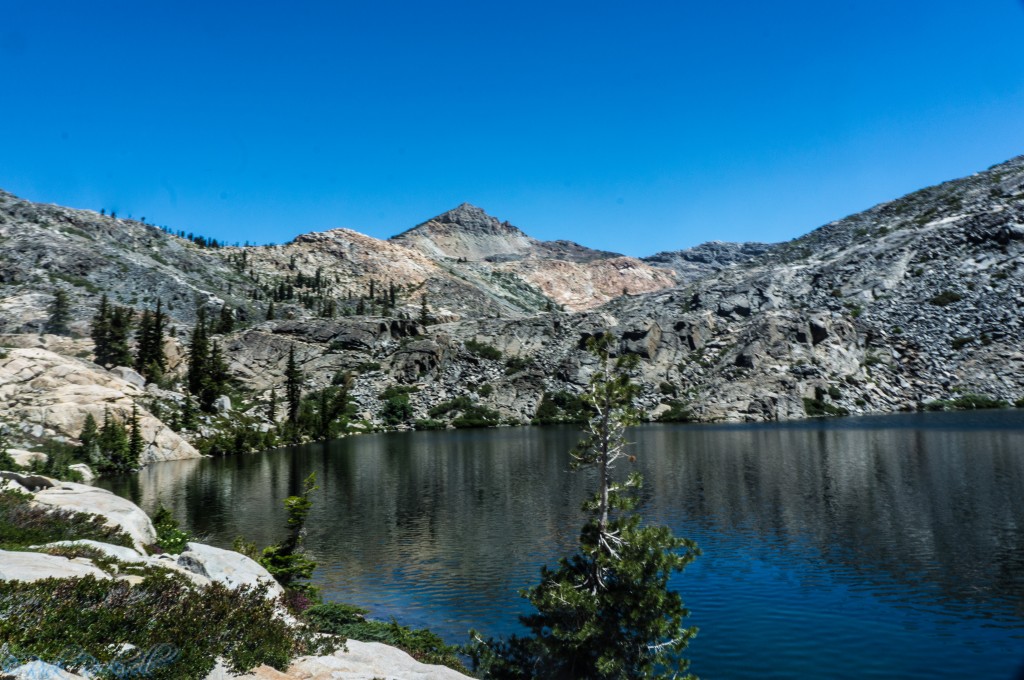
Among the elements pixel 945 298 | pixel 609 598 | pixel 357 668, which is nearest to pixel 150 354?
pixel 357 668

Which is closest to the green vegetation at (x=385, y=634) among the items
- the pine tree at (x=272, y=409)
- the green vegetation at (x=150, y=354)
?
the green vegetation at (x=150, y=354)

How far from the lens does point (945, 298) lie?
175000 mm

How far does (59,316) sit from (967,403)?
24051 cm

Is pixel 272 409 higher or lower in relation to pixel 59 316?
lower

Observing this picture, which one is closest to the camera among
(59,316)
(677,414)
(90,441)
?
(90,441)

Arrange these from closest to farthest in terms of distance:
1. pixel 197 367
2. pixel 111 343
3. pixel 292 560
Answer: pixel 292 560 → pixel 111 343 → pixel 197 367

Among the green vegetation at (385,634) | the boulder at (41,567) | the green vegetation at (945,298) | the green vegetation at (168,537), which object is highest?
the green vegetation at (945,298)

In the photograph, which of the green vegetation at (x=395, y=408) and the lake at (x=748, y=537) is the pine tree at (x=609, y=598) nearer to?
the lake at (x=748, y=537)

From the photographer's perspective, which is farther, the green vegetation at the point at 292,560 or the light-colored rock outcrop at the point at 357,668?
the green vegetation at the point at 292,560

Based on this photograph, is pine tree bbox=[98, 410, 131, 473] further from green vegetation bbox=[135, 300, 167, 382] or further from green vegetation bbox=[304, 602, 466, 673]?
green vegetation bbox=[304, 602, 466, 673]

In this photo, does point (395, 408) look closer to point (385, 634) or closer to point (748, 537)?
point (748, 537)

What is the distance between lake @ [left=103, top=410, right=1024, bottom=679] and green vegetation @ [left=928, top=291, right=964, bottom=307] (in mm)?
98867

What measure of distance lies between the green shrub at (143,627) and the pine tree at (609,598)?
7965 millimetres

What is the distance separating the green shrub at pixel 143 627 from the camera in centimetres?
1191
